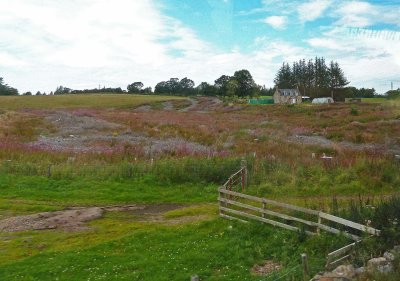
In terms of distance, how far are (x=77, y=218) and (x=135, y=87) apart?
164605 millimetres

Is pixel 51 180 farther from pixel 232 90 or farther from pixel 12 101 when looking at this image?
pixel 232 90

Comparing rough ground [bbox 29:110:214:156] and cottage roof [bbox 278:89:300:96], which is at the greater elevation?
cottage roof [bbox 278:89:300:96]

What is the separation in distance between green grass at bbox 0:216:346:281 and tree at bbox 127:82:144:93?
163 metres

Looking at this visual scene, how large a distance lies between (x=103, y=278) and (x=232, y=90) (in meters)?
120

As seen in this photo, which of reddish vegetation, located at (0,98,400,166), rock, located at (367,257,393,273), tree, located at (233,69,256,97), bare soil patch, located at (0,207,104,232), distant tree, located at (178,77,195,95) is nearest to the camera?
rock, located at (367,257,393,273)

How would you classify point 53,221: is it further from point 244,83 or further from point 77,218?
point 244,83

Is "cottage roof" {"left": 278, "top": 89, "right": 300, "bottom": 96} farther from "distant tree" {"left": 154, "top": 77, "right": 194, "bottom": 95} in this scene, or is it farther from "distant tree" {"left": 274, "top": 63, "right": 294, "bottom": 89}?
"distant tree" {"left": 154, "top": 77, "right": 194, "bottom": 95}

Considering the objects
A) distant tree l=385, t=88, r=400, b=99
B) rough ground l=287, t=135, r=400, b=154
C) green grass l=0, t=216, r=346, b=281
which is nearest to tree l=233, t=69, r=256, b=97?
rough ground l=287, t=135, r=400, b=154

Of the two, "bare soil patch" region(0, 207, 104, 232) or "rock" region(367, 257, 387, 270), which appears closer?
"rock" region(367, 257, 387, 270)

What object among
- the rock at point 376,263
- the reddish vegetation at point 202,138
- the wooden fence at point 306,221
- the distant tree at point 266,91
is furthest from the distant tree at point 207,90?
the rock at point 376,263

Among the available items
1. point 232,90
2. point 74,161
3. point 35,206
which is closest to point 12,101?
point 232,90

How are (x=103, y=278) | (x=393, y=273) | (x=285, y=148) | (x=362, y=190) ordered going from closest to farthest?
(x=393, y=273) → (x=103, y=278) → (x=362, y=190) → (x=285, y=148)

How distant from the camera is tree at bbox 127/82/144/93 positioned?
578 ft

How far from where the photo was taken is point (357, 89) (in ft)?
443
